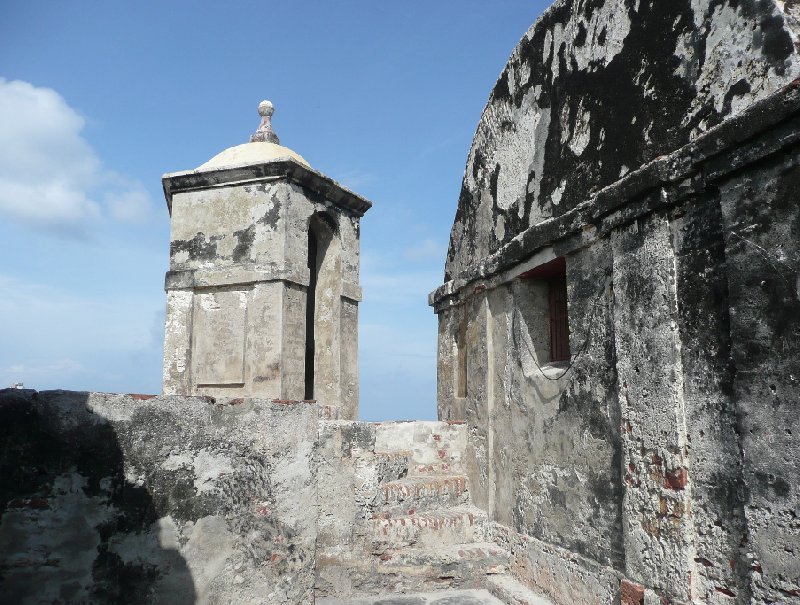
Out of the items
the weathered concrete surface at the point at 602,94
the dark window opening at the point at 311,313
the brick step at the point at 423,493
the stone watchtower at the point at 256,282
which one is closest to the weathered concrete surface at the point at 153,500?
the brick step at the point at 423,493

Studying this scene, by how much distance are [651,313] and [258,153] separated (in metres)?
6.11

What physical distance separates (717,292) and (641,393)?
2.95 feet

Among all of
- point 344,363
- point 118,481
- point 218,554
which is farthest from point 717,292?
point 344,363

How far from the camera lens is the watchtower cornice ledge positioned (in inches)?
318

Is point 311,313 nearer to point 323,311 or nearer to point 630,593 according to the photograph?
point 323,311

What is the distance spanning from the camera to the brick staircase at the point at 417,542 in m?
5.75

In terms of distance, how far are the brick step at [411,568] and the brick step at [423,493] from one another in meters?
0.43

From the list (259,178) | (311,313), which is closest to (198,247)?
(259,178)

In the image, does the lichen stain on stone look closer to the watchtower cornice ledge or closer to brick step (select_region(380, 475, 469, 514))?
the watchtower cornice ledge

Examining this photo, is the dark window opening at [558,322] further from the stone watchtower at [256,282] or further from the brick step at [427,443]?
the stone watchtower at [256,282]

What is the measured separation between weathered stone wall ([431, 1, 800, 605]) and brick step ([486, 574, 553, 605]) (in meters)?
0.11

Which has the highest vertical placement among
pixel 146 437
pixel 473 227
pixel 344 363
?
pixel 473 227

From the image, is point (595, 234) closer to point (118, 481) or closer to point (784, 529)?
point (784, 529)

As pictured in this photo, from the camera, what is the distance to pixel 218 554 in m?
3.96
